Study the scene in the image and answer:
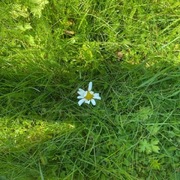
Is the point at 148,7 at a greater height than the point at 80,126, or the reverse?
the point at 148,7

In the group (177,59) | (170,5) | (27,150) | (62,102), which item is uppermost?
(170,5)

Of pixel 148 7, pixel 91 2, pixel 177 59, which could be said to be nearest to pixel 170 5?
pixel 148 7

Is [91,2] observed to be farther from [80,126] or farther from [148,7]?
[80,126]

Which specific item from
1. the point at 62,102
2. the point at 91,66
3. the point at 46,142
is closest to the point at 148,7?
the point at 91,66

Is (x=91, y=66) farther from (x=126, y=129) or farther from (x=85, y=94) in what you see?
(x=126, y=129)

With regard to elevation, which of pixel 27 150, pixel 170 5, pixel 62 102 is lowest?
pixel 27 150

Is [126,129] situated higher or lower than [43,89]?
lower
